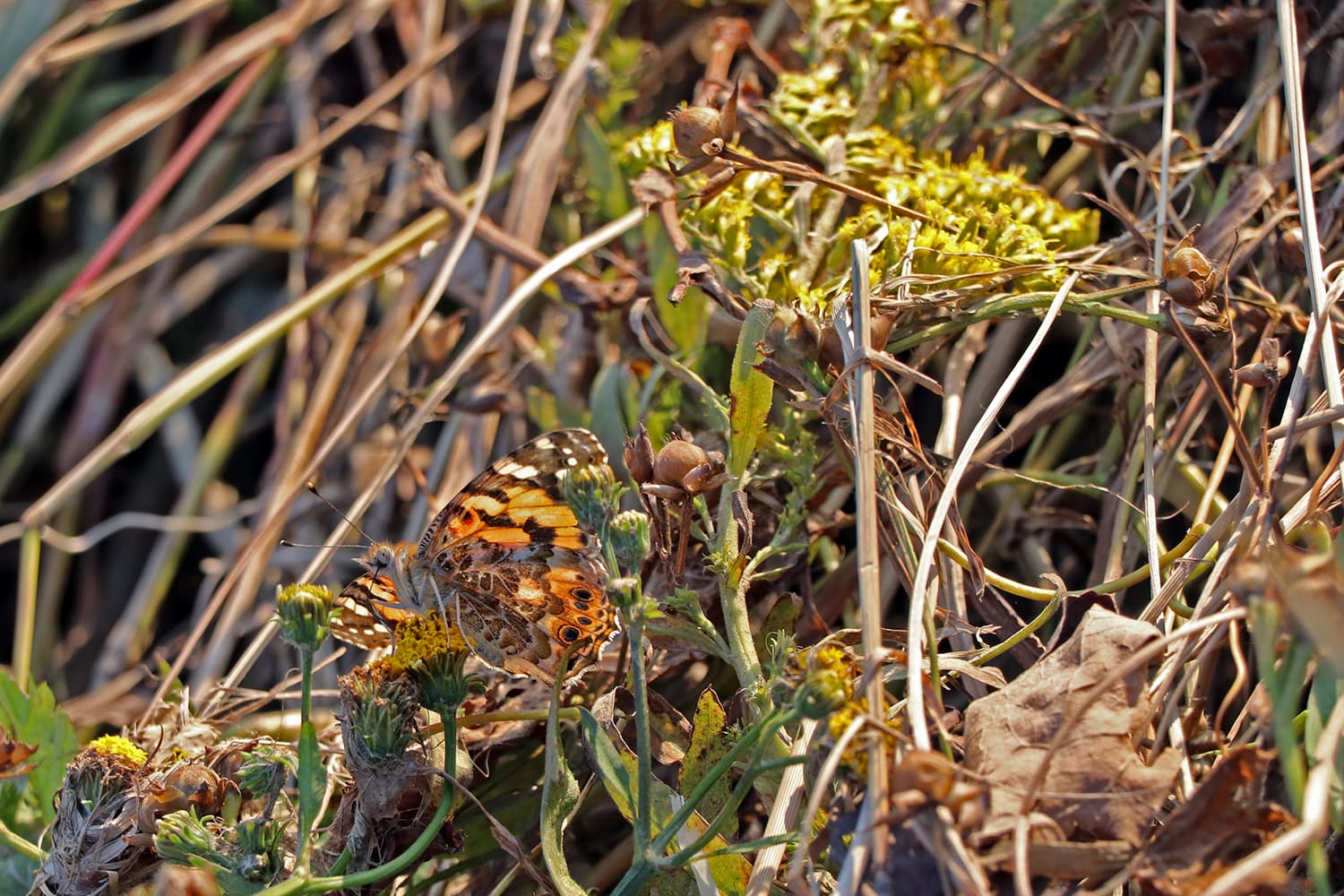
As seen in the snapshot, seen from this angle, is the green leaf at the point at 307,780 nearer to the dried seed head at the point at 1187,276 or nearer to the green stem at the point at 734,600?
the green stem at the point at 734,600

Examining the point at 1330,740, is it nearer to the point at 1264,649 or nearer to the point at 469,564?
the point at 1264,649

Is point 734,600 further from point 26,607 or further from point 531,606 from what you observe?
point 26,607

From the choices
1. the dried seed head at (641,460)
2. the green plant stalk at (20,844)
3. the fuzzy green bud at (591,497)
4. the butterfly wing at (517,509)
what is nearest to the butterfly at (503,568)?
the butterfly wing at (517,509)

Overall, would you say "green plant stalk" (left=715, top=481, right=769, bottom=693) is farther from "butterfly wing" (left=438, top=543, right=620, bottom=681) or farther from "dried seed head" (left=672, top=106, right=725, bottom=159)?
"dried seed head" (left=672, top=106, right=725, bottom=159)

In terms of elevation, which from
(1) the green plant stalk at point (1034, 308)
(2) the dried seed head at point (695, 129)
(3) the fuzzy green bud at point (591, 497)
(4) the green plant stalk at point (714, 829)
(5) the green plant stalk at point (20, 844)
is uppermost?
(2) the dried seed head at point (695, 129)

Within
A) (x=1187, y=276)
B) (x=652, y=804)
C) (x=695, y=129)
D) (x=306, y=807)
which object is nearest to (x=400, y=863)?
(x=306, y=807)

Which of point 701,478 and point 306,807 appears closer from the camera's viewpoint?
point 306,807
